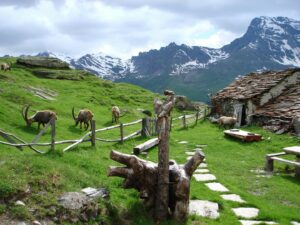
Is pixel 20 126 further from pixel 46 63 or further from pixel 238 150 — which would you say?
pixel 46 63

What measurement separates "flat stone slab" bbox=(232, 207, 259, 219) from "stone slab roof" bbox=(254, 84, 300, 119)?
61.0 feet

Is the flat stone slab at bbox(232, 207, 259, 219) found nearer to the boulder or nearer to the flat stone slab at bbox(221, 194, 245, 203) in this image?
the flat stone slab at bbox(221, 194, 245, 203)

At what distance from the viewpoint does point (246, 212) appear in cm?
1205

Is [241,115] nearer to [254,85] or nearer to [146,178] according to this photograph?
[254,85]

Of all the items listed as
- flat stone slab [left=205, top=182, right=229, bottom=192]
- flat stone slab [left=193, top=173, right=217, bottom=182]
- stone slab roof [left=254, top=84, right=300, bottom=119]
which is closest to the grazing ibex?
stone slab roof [left=254, top=84, right=300, bottom=119]

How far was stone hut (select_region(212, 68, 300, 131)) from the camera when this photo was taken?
31.5m

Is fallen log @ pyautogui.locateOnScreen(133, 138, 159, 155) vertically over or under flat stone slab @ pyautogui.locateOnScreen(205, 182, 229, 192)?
over

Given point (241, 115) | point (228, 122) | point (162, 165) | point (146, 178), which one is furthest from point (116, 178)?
point (241, 115)

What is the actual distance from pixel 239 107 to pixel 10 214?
29.9 meters

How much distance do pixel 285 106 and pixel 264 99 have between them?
360 cm

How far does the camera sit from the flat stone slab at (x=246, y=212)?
11754mm

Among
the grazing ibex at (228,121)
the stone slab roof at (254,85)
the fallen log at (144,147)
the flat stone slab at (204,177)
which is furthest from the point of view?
the stone slab roof at (254,85)

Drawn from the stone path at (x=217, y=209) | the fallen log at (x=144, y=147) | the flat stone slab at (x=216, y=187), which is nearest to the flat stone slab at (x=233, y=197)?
the stone path at (x=217, y=209)

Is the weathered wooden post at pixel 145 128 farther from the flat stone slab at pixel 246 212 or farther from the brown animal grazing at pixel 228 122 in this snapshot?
the flat stone slab at pixel 246 212
